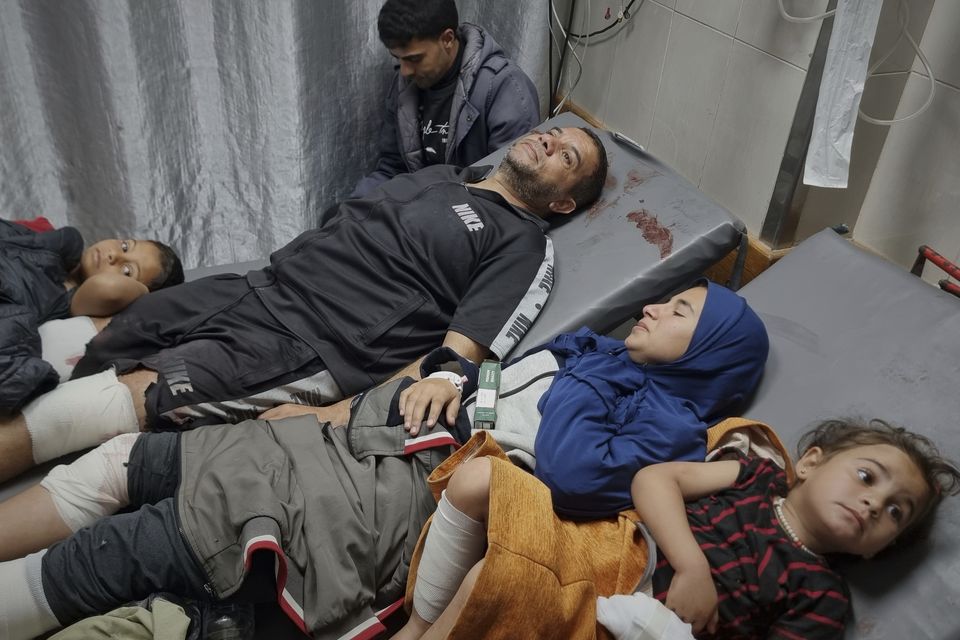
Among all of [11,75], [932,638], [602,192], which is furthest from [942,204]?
[11,75]

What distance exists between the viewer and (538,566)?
101cm

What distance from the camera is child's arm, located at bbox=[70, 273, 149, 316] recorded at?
1625 millimetres

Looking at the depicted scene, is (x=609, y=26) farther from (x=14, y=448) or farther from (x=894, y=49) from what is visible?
(x=14, y=448)

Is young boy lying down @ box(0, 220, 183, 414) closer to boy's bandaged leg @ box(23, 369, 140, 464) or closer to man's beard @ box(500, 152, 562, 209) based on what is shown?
boy's bandaged leg @ box(23, 369, 140, 464)

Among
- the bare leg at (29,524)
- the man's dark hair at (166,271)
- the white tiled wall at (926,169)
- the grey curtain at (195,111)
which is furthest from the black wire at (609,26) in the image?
the bare leg at (29,524)

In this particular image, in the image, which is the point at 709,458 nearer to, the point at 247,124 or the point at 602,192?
the point at 602,192

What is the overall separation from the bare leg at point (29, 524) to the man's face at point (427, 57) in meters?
1.50

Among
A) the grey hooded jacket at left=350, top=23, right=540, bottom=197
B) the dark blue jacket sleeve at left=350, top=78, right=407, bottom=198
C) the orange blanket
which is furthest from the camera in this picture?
the dark blue jacket sleeve at left=350, top=78, right=407, bottom=198

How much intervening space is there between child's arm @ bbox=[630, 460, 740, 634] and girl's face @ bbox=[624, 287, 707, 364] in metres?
0.20

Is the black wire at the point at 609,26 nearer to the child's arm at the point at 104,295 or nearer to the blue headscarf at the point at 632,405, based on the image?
the blue headscarf at the point at 632,405

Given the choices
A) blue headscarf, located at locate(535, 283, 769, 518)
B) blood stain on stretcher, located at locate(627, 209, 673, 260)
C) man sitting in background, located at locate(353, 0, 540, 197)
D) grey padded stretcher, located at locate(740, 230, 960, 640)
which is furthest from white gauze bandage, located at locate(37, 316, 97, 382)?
grey padded stretcher, located at locate(740, 230, 960, 640)

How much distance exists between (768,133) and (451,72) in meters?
0.95

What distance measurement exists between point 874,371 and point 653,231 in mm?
587

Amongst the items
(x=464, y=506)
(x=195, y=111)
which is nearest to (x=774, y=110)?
(x=464, y=506)
